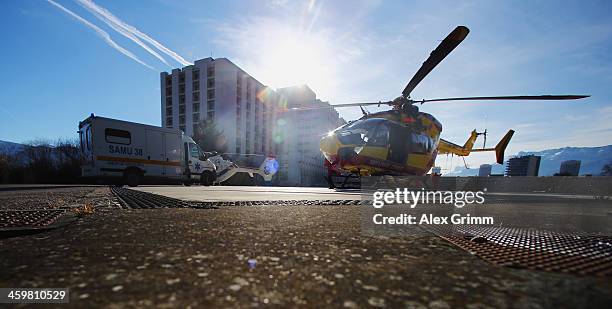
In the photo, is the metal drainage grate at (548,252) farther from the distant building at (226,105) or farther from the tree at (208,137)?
the distant building at (226,105)

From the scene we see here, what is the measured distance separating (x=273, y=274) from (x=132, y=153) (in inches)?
477

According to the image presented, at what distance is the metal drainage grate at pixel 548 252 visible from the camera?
2.88 feet

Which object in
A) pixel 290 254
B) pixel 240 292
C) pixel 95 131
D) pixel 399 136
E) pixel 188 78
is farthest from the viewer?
pixel 188 78

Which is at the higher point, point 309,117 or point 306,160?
point 309,117

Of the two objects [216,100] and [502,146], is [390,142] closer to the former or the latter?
[502,146]

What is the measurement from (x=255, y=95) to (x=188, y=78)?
12620mm

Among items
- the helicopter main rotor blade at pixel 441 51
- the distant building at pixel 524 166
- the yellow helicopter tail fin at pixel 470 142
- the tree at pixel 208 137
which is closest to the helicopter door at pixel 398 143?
the helicopter main rotor blade at pixel 441 51

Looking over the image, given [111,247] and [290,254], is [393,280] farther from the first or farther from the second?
[111,247]

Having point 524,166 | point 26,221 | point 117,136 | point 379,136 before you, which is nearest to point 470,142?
point 379,136

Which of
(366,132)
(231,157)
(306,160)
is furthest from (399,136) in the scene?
(306,160)

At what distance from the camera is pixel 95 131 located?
9.42m

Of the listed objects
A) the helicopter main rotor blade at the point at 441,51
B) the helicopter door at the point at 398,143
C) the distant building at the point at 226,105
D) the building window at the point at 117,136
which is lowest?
the helicopter door at the point at 398,143

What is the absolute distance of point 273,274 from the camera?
76 centimetres

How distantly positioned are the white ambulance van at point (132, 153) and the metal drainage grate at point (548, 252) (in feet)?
39.6
